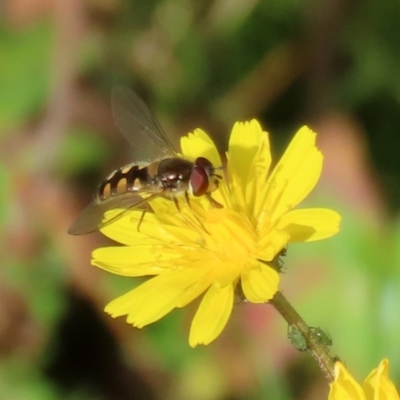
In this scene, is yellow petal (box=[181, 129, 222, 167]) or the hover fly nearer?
the hover fly

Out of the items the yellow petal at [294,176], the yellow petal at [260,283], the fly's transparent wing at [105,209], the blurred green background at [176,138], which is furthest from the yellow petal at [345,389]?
the blurred green background at [176,138]

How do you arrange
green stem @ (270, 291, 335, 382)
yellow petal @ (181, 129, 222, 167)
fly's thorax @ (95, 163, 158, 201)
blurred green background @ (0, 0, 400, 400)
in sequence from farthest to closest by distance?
blurred green background @ (0, 0, 400, 400) < yellow petal @ (181, 129, 222, 167) < fly's thorax @ (95, 163, 158, 201) < green stem @ (270, 291, 335, 382)

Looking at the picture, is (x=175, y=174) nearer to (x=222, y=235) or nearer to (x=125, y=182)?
(x=125, y=182)

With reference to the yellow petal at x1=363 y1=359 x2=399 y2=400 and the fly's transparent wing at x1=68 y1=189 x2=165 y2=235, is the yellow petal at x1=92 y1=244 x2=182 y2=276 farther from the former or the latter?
the yellow petal at x1=363 y1=359 x2=399 y2=400

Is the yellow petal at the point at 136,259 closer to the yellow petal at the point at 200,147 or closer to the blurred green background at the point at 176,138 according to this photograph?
the yellow petal at the point at 200,147

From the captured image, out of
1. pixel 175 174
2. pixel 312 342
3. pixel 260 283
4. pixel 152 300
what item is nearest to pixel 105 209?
pixel 175 174

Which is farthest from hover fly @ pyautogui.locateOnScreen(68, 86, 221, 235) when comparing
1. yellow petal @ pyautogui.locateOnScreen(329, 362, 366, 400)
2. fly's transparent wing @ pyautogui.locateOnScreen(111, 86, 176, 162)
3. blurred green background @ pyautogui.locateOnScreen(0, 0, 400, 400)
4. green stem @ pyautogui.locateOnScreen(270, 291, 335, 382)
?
blurred green background @ pyautogui.locateOnScreen(0, 0, 400, 400)

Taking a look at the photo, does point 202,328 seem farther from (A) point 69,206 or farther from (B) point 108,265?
(A) point 69,206
